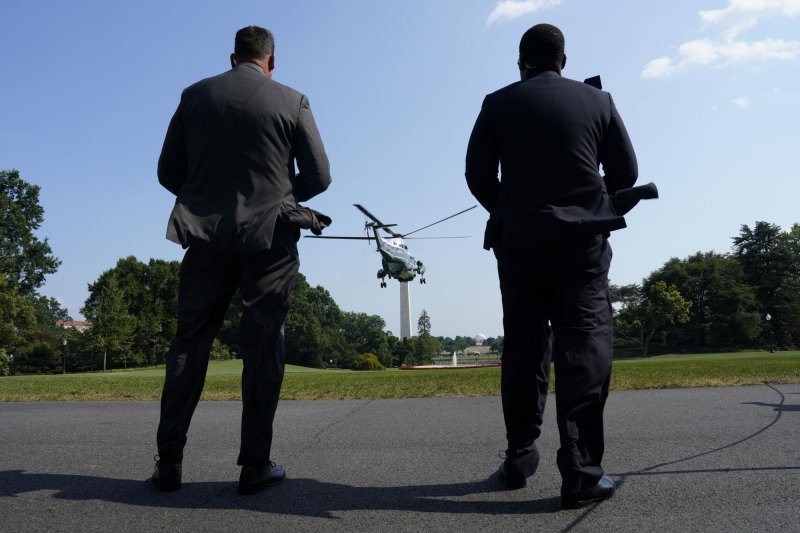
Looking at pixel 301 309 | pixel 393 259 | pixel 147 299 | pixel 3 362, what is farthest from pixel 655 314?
pixel 3 362

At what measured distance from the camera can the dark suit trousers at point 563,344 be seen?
235 cm

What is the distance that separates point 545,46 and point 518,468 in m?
1.97

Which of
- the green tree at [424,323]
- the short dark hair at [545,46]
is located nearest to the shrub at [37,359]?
the short dark hair at [545,46]

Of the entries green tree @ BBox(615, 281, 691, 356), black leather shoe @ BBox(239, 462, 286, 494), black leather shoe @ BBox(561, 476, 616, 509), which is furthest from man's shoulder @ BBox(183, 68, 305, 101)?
green tree @ BBox(615, 281, 691, 356)

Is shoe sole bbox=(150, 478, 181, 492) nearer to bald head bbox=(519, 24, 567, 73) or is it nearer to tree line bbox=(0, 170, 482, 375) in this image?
bald head bbox=(519, 24, 567, 73)

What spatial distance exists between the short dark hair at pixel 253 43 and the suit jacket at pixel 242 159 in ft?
0.45

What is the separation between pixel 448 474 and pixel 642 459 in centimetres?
101

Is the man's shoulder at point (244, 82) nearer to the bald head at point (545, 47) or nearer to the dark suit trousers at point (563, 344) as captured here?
the bald head at point (545, 47)

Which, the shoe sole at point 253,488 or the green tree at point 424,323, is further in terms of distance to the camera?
the green tree at point 424,323

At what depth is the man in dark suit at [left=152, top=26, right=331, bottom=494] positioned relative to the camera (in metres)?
2.67

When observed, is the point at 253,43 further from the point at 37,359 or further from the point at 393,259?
the point at 37,359

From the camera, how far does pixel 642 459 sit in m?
2.94

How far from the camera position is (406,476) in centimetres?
278

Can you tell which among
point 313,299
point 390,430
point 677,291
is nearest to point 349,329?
point 313,299
